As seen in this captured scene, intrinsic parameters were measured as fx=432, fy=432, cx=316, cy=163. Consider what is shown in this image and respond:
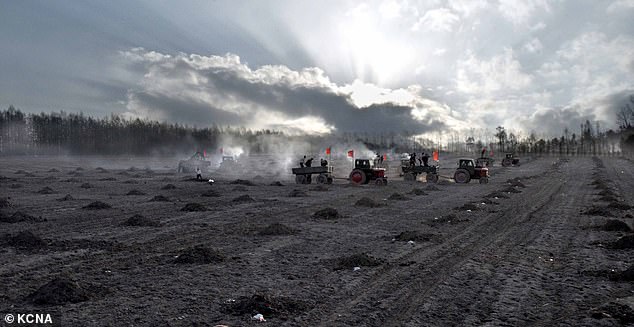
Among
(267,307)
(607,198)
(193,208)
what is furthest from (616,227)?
(193,208)

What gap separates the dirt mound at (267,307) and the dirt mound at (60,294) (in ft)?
9.37

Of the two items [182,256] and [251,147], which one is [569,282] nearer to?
[182,256]

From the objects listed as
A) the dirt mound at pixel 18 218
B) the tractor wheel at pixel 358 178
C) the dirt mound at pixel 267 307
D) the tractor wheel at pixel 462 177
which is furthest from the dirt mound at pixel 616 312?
the tractor wheel at pixel 462 177

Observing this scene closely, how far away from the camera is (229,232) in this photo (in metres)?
15.7

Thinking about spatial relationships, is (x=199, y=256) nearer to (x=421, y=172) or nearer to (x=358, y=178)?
(x=358, y=178)

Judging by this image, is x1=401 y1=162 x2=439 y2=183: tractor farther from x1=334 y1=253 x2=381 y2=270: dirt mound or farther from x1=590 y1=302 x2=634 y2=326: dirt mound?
x1=590 y1=302 x2=634 y2=326: dirt mound

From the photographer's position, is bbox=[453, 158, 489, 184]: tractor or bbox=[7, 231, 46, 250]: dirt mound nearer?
bbox=[7, 231, 46, 250]: dirt mound

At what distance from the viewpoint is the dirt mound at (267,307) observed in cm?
752

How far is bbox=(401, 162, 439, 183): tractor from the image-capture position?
40719 mm

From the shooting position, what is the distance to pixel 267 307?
24.9 ft

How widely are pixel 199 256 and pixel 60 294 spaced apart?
3.73 m

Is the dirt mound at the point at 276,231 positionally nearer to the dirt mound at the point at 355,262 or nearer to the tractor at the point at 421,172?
the dirt mound at the point at 355,262

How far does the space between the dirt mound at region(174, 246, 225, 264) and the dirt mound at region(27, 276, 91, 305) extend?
3.02 meters

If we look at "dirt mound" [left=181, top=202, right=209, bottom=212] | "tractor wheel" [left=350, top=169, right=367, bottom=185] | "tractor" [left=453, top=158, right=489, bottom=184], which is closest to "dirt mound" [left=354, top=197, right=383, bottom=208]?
"dirt mound" [left=181, top=202, right=209, bottom=212]
